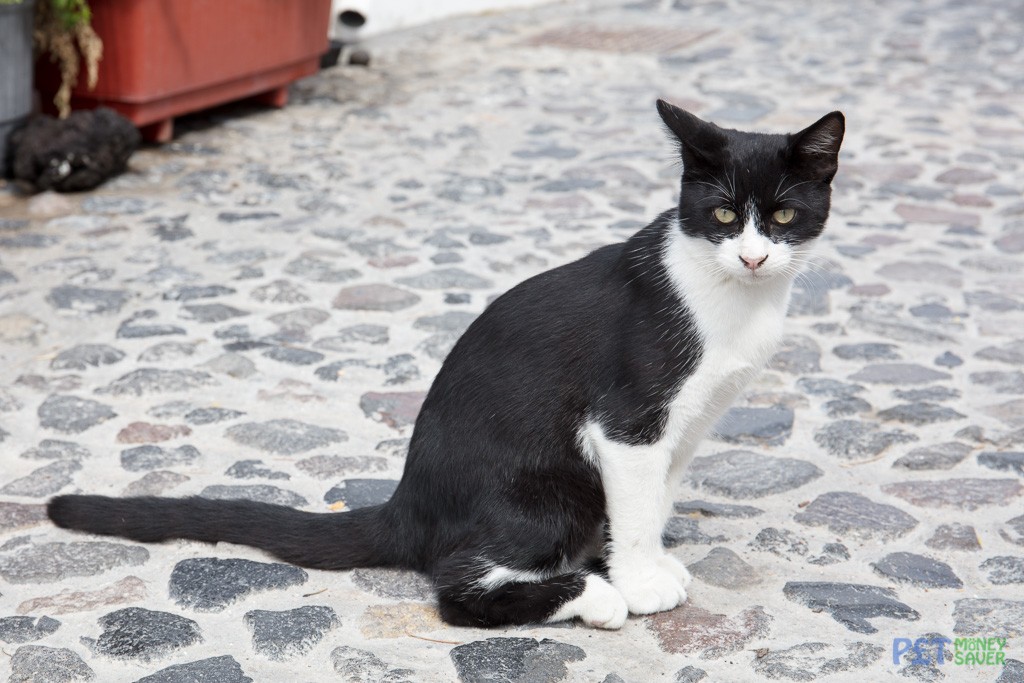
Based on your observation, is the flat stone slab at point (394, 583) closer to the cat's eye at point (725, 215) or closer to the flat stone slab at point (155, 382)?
the cat's eye at point (725, 215)

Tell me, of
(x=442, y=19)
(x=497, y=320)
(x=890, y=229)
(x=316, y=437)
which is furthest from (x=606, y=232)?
(x=442, y=19)

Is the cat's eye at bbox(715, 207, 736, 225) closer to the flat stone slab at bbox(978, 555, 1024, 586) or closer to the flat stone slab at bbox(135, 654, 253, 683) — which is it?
the flat stone slab at bbox(978, 555, 1024, 586)

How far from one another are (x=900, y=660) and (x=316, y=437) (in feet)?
6.04

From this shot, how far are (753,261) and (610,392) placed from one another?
43cm

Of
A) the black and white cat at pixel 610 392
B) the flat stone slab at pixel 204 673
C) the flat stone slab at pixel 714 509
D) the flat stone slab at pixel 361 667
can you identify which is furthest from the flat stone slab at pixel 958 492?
the flat stone slab at pixel 204 673

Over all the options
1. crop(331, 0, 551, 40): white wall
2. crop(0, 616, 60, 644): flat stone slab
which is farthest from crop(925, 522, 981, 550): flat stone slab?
crop(331, 0, 551, 40): white wall

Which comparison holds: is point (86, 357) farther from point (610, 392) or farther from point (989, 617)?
point (989, 617)

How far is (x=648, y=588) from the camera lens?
2.73m

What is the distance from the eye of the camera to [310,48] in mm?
7527

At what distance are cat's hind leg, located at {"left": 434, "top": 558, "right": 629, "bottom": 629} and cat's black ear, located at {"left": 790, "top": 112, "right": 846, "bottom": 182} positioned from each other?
106 centimetres

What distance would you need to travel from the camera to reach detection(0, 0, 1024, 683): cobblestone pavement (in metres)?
2.64

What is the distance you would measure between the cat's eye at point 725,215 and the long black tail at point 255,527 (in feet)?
3.51

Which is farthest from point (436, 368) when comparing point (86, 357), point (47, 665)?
point (47, 665)

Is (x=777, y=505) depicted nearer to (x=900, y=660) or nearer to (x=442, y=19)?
(x=900, y=660)
